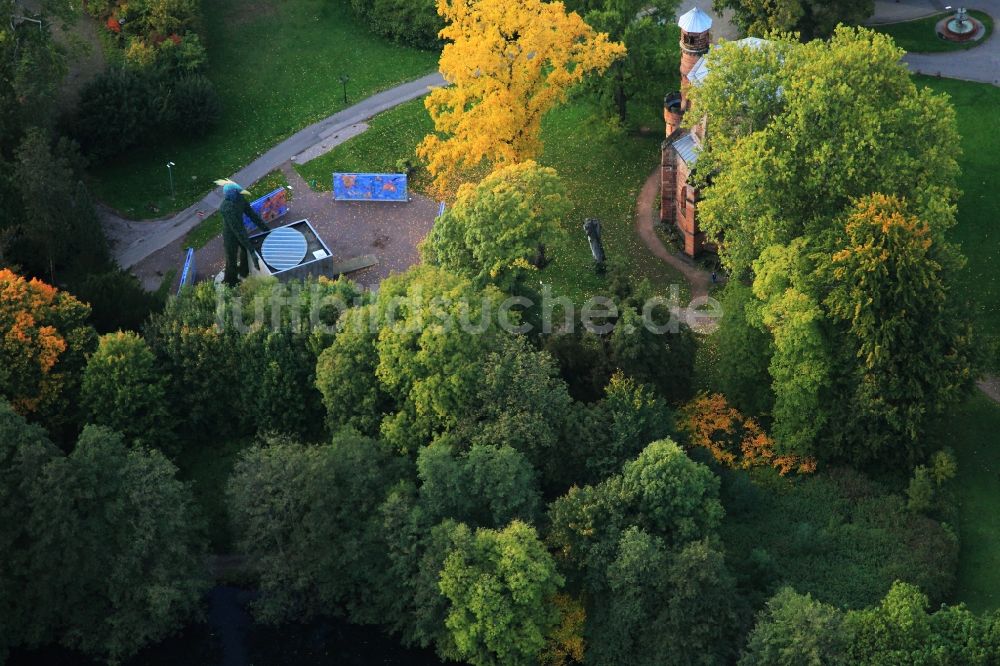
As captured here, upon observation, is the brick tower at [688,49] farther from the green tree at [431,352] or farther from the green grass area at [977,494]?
the green grass area at [977,494]

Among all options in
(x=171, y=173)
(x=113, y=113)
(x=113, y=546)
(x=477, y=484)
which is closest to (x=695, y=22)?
(x=477, y=484)

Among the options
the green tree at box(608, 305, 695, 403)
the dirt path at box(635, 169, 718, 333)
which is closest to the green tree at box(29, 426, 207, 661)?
the green tree at box(608, 305, 695, 403)

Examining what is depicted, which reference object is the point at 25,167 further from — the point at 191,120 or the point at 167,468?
the point at 167,468

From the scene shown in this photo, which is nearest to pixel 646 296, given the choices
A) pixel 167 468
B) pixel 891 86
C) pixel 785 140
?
pixel 785 140

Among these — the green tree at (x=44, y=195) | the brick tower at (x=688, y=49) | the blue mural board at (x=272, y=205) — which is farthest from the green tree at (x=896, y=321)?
the green tree at (x=44, y=195)

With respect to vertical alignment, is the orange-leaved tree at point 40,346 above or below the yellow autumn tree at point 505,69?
below

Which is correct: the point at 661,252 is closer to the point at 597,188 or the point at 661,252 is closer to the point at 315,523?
the point at 597,188
